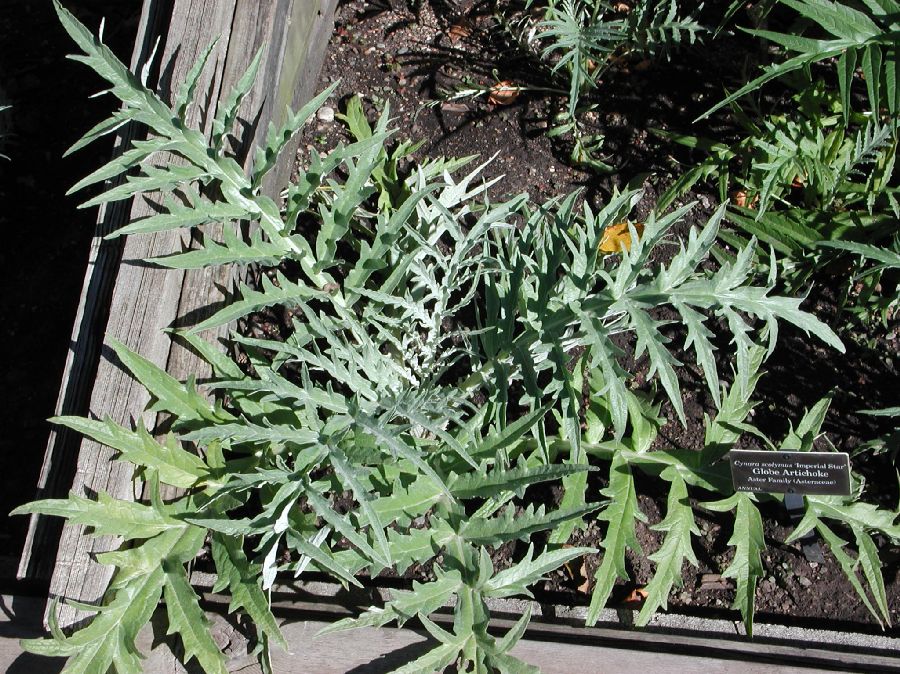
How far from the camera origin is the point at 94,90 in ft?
8.66

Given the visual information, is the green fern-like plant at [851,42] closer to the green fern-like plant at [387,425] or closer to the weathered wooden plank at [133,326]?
the green fern-like plant at [387,425]

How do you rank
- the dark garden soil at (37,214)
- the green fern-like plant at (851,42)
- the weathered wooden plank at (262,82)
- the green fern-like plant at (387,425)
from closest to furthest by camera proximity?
the green fern-like plant at (387,425) → the green fern-like plant at (851,42) → the weathered wooden plank at (262,82) → the dark garden soil at (37,214)

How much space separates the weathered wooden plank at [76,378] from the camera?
5.56 feet

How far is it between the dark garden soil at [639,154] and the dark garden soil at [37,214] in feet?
2.50

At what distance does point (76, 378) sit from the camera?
5.83 ft

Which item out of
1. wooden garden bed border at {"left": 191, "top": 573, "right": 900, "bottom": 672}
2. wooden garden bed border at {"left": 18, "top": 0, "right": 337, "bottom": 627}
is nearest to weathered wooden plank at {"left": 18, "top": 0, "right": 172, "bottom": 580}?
wooden garden bed border at {"left": 18, "top": 0, "right": 337, "bottom": 627}

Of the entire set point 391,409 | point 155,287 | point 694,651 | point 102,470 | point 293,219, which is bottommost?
point 694,651

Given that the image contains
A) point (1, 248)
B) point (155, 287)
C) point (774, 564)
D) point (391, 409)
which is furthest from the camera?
point (1, 248)

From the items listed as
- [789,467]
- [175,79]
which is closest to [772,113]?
[789,467]

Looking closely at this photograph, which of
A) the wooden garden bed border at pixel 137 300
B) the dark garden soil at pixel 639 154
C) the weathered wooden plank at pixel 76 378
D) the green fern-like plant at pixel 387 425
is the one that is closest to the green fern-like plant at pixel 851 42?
the green fern-like plant at pixel 387 425

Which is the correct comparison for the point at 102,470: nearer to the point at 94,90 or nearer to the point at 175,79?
the point at 175,79

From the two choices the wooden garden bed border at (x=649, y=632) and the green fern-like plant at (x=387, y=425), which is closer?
the green fern-like plant at (x=387, y=425)

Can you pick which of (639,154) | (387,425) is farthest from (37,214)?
(639,154)

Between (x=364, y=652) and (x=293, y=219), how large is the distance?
106 cm
